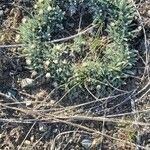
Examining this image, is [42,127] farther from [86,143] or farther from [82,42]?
[82,42]

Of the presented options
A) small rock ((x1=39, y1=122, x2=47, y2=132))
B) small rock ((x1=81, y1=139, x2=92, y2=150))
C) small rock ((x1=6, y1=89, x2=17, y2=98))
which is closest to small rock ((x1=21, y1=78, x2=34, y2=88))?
small rock ((x1=6, y1=89, x2=17, y2=98))

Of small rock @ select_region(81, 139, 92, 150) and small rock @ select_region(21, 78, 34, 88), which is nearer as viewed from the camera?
small rock @ select_region(81, 139, 92, 150)

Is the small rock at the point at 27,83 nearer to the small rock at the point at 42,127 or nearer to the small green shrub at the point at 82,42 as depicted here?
the small green shrub at the point at 82,42

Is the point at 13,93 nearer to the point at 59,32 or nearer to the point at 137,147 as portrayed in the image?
the point at 59,32

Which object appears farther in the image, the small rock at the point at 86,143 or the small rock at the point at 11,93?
the small rock at the point at 11,93

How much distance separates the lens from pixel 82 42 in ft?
11.3

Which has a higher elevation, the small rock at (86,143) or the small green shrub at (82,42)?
the small green shrub at (82,42)

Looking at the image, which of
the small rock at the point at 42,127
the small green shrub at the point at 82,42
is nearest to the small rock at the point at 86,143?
the small rock at the point at 42,127

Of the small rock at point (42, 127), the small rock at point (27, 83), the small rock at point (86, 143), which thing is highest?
the small rock at point (27, 83)

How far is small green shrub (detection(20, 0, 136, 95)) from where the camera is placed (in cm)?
336

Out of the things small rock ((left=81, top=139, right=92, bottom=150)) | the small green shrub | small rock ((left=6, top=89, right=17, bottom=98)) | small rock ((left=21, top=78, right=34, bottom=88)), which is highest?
the small green shrub

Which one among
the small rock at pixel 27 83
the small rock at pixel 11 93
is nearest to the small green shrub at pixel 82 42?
the small rock at pixel 27 83

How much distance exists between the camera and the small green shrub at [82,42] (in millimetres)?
3357

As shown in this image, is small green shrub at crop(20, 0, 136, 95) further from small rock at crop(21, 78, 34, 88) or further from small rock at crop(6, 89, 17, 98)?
small rock at crop(6, 89, 17, 98)
